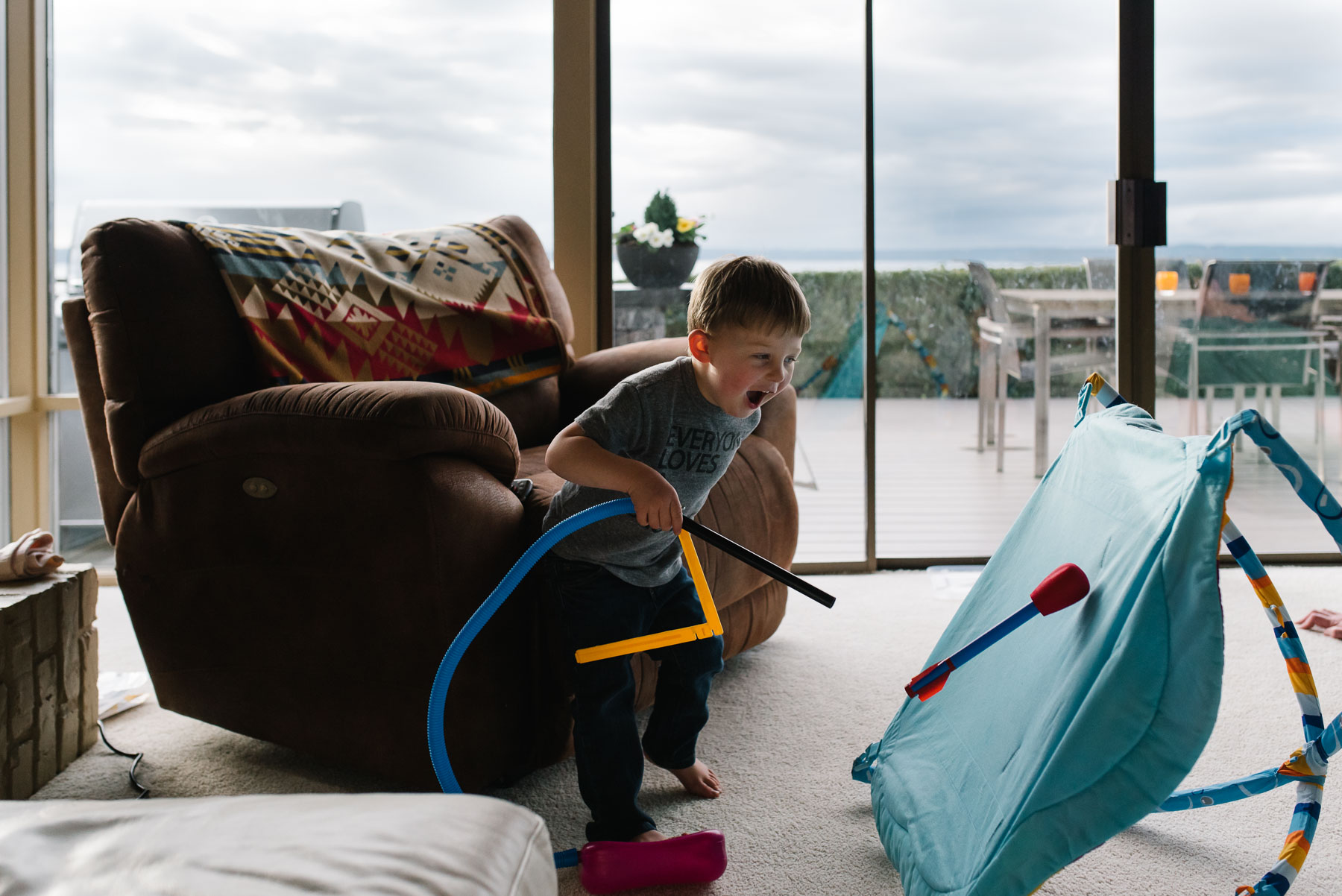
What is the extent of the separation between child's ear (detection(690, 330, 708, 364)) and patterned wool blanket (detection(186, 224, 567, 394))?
32.1 inches

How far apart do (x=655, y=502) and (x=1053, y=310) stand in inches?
89.6

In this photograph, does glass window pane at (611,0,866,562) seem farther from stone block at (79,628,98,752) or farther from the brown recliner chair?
stone block at (79,628,98,752)

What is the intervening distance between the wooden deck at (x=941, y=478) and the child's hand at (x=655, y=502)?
1.89 metres

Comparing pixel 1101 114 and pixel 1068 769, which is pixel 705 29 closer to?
pixel 1101 114

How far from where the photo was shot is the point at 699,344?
1396 millimetres

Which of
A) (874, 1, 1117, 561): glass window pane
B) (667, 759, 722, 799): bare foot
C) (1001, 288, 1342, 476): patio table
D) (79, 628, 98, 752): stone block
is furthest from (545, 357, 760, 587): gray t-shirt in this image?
(1001, 288, 1342, 476): patio table

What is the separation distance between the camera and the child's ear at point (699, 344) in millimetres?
1388

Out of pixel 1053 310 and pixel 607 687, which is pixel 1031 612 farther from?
pixel 1053 310

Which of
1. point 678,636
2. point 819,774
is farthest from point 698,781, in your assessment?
point 678,636

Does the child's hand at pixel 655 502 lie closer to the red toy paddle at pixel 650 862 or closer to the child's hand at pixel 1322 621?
the red toy paddle at pixel 650 862

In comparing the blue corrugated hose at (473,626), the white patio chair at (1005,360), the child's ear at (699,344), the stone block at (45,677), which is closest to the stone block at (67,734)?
the stone block at (45,677)

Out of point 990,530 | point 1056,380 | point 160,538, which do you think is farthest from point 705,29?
point 160,538

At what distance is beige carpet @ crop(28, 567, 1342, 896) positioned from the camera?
1.38 m

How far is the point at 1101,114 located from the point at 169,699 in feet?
9.72
